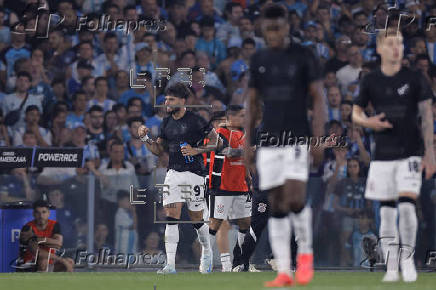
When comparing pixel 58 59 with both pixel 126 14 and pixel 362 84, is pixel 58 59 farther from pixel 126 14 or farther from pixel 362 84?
pixel 362 84

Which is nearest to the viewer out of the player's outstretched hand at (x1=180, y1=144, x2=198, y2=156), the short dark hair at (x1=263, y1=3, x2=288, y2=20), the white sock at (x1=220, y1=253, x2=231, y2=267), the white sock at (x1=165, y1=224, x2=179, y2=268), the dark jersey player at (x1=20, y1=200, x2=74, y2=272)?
the short dark hair at (x1=263, y1=3, x2=288, y2=20)

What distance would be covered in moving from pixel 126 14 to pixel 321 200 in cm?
641

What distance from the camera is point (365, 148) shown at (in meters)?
17.9

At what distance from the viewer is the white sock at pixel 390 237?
10.6m

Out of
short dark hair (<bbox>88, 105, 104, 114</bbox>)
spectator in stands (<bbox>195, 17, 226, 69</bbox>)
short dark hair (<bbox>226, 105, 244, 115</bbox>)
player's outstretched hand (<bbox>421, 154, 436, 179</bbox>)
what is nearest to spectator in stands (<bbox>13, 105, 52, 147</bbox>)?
short dark hair (<bbox>88, 105, 104, 114</bbox>)

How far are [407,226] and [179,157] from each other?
4537 millimetres

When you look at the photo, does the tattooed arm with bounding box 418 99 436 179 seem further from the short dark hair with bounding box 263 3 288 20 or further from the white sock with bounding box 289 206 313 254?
the short dark hair with bounding box 263 3 288 20

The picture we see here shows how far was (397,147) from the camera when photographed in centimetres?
1073

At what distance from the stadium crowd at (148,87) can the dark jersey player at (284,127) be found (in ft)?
22.0

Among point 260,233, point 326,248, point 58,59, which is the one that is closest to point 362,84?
point 260,233

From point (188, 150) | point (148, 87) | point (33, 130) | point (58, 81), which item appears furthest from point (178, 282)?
point (58, 81)

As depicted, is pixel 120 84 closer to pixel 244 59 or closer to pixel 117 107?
pixel 117 107

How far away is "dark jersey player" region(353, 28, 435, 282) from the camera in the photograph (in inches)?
419

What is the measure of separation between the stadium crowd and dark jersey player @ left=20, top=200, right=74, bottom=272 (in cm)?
52
